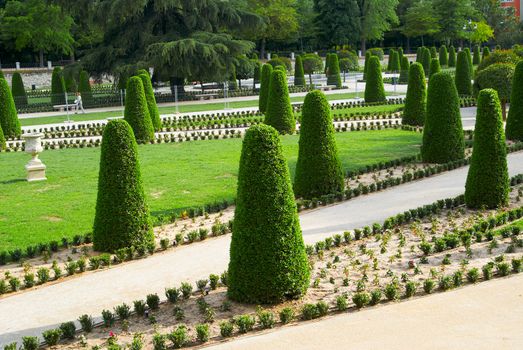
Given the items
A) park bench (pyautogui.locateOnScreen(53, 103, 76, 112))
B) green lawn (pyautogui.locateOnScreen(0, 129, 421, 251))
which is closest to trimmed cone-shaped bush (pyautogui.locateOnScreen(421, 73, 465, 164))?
green lawn (pyautogui.locateOnScreen(0, 129, 421, 251))

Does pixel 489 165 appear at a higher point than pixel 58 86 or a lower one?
lower

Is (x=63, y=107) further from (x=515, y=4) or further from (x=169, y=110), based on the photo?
(x=515, y=4)

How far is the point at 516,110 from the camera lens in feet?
62.1

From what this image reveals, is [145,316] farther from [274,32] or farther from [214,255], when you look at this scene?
[274,32]

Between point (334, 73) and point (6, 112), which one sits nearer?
point (6, 112)

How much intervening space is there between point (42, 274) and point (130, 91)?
13146mm

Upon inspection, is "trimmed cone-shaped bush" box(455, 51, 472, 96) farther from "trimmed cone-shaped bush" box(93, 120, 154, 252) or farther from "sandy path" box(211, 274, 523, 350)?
"sandy path" box(211, 274, 523, 350)

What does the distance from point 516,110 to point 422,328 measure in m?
13.6

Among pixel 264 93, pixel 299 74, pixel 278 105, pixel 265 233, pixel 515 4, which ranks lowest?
pixel 265 233

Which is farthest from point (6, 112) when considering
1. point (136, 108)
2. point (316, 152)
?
point (316, 152)

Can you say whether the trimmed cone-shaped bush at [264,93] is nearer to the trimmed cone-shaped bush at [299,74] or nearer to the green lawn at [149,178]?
the green lawn at [149,178]

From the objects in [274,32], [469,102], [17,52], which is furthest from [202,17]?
[17,52]

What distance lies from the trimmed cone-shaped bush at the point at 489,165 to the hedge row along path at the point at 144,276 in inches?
41.8

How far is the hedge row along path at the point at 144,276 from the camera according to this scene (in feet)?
26.0
